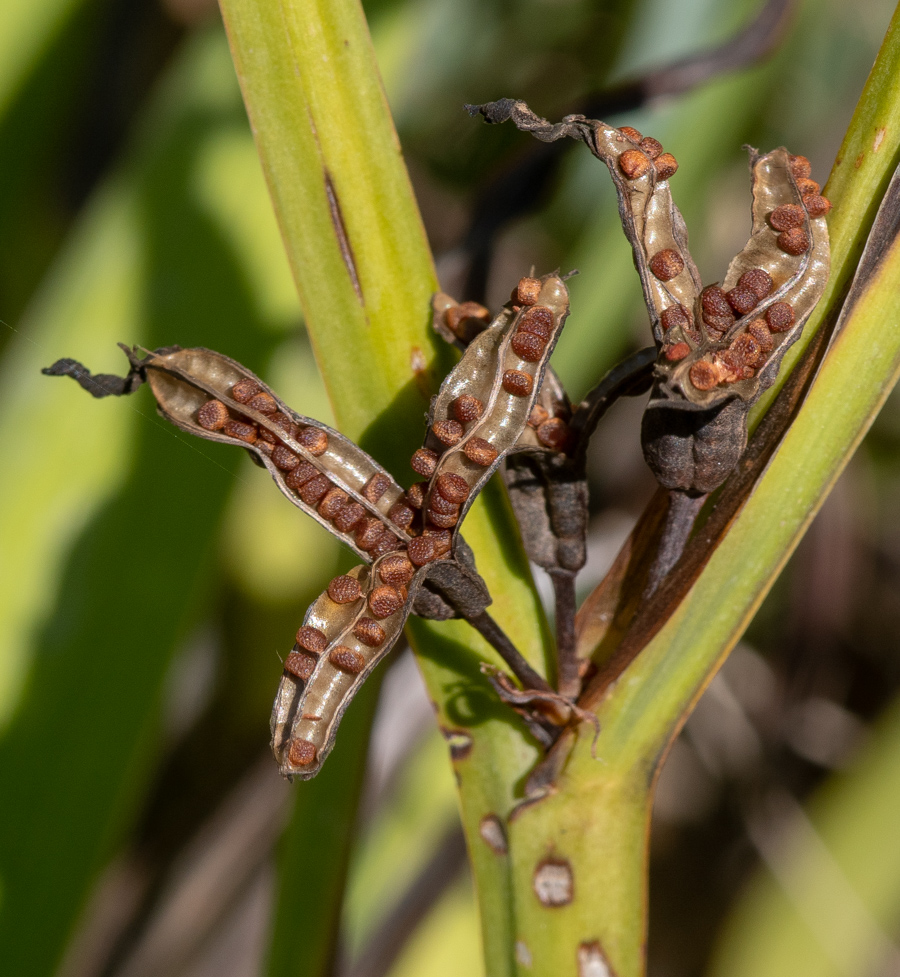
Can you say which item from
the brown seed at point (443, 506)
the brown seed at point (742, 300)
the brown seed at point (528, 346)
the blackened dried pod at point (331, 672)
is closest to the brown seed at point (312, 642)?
the blackened dried pod at point (331, 672)

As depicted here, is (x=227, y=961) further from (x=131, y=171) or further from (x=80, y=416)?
(x=131, y=171)

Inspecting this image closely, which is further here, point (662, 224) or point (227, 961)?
point (227, 961)

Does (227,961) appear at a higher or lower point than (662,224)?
lower

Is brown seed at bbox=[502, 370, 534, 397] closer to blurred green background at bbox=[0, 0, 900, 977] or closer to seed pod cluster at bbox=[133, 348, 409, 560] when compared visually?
seed pod cluster at bbox=[133, 348, 409, 560]

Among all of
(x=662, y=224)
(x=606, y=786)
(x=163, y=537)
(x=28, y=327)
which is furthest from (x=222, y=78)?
(x=606, y=786)

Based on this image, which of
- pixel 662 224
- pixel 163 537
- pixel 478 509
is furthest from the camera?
pixel 163 537

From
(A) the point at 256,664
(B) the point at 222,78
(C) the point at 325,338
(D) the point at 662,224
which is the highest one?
(B) the point at 222,78

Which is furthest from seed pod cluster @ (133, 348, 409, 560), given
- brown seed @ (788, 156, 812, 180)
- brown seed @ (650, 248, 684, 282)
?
brown seed @ (788, 156, 812, 180)

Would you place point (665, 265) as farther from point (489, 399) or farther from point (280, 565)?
point (280, 565)

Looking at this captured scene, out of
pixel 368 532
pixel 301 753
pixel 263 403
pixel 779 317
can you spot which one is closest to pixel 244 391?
pixel 263 403

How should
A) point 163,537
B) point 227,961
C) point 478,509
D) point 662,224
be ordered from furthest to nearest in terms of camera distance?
1. point 227,961
2. point 163,537
3. point 478,509
4. point 662,224
